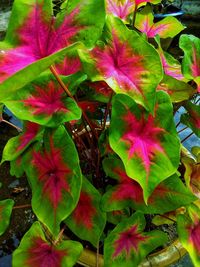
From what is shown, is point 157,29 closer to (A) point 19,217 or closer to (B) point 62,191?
(B) point 62,191

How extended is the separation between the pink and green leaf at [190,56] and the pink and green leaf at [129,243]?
0.35 meters

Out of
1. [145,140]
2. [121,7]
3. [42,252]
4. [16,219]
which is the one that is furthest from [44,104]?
[16,219]

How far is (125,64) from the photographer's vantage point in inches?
26.0

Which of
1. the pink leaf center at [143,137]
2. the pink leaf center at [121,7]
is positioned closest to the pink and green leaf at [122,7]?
the pink leaf center at [121,7]

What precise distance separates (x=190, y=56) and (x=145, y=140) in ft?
0.82

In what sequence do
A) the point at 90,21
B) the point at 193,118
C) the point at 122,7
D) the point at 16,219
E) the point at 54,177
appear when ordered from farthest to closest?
the point at 16,219, the point at 122,7, the point at 193,118, the point at 54,177, the point at 90,21

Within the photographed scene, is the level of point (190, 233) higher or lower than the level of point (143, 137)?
lower

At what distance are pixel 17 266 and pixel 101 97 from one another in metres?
0.43

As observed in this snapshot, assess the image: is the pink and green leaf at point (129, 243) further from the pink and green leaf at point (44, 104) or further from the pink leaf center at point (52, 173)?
the pink and green leaf at point (44, 104)

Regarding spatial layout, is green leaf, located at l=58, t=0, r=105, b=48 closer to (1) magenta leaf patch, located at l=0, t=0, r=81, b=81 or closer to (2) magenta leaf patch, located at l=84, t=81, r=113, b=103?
(1) magenta leaf patch, located at l=0, t=0, r=81, b=81

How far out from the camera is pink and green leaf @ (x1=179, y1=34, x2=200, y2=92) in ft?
2.52

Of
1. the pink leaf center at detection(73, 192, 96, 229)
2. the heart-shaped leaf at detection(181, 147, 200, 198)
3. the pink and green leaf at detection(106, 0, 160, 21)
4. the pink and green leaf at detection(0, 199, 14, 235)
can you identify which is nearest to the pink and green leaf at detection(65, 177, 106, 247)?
the pink leaf center at detection(73, 192, 96, 229)

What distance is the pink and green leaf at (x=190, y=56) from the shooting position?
77 centimetres

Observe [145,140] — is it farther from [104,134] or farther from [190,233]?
[190,233]
